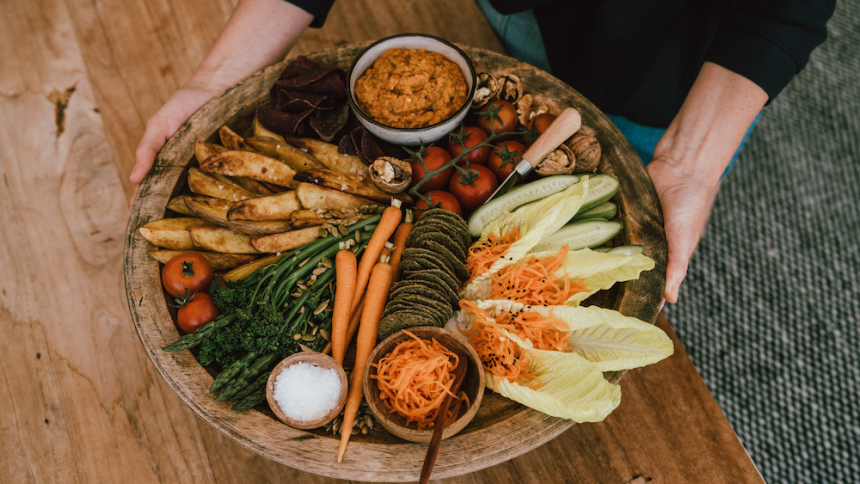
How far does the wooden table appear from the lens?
1954mm

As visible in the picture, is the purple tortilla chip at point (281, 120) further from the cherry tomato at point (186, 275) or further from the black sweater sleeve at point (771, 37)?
the black sweater sleeve at point (771, 37)

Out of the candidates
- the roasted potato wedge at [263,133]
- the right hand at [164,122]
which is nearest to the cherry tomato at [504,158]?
the roasted potato wedge at [263,133]

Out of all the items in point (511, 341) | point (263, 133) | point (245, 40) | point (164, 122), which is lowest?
point (511, 341)

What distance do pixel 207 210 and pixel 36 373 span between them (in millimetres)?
1184

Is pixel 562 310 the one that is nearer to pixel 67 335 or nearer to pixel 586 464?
pixel 586 464

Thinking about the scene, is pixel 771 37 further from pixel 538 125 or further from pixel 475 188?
pixel 475 188

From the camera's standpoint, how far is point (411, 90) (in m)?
2.07

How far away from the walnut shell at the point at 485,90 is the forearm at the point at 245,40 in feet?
3.55

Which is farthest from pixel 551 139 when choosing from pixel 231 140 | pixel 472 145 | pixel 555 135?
pixel 231 140

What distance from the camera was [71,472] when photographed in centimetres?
195

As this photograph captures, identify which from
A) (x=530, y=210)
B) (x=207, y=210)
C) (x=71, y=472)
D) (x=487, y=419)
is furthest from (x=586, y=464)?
(x=71, y=472)

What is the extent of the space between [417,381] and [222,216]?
3.66ft

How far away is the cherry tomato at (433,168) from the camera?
217 cm

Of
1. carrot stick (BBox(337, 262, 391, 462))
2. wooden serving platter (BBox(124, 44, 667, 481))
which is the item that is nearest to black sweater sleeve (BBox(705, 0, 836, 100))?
wooden serving platter (BBox(124, 44, 667, 481))
